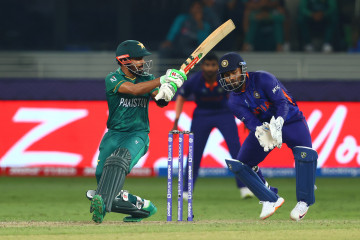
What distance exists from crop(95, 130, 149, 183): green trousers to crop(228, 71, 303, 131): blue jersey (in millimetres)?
1043

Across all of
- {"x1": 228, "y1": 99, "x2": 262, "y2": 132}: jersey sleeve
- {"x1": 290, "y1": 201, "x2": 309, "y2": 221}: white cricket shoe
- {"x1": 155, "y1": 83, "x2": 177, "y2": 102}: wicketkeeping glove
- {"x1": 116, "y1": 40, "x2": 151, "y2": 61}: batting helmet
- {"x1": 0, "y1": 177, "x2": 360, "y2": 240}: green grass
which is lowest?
{"x1": 0, "y1": 177, "x2": 360, "y2": 240}: green grass

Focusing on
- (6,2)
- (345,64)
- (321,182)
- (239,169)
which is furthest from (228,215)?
(6,2)

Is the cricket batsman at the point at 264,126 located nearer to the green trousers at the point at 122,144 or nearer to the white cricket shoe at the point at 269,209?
the white cricket shoe at the point at 269,209

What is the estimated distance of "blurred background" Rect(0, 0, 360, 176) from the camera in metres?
13.1

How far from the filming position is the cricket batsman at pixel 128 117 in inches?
304

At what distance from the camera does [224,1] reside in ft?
47.7

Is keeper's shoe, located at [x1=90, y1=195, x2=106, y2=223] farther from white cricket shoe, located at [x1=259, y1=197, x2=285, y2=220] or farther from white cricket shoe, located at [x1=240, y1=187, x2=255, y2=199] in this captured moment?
white cricket shoe, located at [x1=240, y1=187, x2=255, y2=199]

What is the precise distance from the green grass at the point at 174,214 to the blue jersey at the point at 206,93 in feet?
4.10

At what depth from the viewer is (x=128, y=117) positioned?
802 cm

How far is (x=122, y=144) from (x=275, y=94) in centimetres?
156

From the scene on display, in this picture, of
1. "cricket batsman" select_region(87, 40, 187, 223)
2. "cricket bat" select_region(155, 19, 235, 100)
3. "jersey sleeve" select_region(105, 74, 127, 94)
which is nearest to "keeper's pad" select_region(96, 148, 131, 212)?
"cricket batsman" select_region(87, 40, 187, 223)

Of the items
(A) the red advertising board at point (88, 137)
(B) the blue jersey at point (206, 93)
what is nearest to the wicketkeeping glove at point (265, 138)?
(B) the blue jersey at point (206, 93)

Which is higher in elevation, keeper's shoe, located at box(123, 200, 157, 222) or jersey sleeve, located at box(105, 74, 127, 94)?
jersey sleeve, located at box(105, 74, 127, 94)

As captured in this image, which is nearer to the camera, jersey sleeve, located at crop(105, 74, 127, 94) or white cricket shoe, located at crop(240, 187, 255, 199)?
jersey sleeve, located at crop(105, 74, 127, 94)
